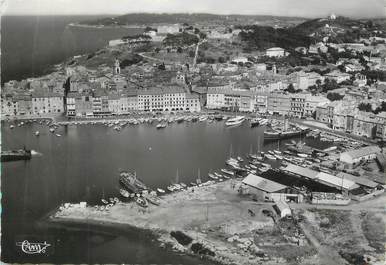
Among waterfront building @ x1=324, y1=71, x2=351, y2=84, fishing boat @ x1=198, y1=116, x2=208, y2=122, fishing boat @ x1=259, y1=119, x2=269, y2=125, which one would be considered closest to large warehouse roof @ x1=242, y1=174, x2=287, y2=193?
fishing boat @ x1=259, y1=119, x2=269, y2=125

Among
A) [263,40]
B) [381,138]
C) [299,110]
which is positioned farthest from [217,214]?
[263,40]

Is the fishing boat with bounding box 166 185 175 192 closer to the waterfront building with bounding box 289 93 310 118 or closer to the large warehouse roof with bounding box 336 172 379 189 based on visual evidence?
the large warehouse roof with bounding box 336 172 379 189

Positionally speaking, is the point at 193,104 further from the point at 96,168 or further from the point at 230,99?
the point at 96,168

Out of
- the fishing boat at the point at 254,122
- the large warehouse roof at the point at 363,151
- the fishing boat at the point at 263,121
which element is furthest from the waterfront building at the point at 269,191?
the fishing boat at the point at 263,121

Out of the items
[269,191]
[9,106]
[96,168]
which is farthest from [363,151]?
[9,106]

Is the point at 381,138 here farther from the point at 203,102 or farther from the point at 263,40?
the point at 263,40

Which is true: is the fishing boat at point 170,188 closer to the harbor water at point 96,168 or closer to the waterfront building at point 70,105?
the harbor water at point 96,168
